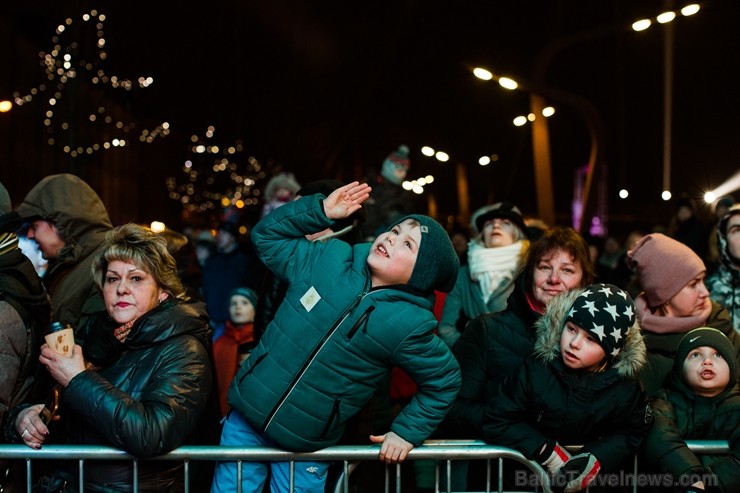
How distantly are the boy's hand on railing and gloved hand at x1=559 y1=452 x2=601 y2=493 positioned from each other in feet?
2.40

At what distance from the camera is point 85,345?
3.68 meters

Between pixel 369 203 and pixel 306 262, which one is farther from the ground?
pixel 369 203

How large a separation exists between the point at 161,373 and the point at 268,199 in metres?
4.67

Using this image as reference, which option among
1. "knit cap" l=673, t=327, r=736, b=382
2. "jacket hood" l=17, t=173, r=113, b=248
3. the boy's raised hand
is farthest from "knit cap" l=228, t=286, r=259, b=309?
"knit cap" l=673, t=327, r=736, b=382

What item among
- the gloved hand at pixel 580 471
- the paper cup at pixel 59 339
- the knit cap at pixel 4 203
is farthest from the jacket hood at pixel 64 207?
the gloved hand at pixel 580 471

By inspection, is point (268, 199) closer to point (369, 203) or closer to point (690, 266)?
point (369, 203)

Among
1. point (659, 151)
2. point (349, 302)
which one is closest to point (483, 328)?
point (349, 302)

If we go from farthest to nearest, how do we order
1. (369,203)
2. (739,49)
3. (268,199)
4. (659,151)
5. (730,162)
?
(659,151)
(730,162)
(739,49)
(268,199)
(369,203)

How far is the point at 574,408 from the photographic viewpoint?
352 centimetres

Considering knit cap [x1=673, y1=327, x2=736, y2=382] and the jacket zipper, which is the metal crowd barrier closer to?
the jacket zipper

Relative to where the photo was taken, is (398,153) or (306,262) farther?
(398,153)

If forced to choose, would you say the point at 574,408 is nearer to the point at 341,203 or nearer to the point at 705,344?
the point at 705,344

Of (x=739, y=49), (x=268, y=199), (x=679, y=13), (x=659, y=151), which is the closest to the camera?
(x=268, y=199)

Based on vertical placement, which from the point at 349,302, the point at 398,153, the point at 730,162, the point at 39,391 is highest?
the point at 730,162
